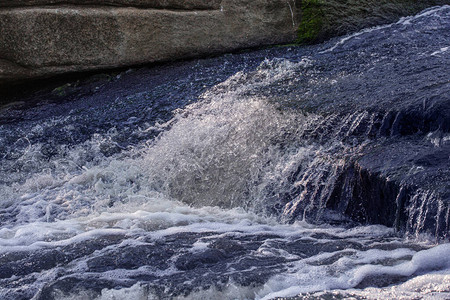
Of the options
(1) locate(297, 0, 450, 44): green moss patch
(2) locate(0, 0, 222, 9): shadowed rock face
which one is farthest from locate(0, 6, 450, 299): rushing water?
(2) locate(0, 0, 222, 9): shadowed rock face

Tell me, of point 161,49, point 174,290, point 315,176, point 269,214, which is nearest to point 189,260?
point 174,290

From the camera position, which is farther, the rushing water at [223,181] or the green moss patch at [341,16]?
the green moss patch at [341,16]

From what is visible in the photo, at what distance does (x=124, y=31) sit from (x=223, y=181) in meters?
2.99

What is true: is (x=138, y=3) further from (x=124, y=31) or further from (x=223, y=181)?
(x=223, y=181)

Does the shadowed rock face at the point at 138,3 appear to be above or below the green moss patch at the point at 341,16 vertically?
above

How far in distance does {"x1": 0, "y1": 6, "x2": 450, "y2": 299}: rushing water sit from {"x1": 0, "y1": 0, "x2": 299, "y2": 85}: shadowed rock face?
11.3 inches

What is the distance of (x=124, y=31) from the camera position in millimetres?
6434

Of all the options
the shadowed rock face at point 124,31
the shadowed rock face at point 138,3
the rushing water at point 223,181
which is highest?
the shadowed rock face at point 138,3

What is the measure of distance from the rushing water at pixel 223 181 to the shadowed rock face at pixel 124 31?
0.29m

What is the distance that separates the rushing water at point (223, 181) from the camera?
2.73 metres

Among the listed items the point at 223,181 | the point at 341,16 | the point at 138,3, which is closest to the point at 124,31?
the point at 138,3

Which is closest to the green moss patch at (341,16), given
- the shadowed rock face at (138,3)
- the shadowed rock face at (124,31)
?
the shadowed rock face at (124,31)

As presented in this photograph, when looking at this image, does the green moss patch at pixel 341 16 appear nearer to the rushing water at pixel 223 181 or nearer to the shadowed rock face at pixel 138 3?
the rushing water at pixel 223 181

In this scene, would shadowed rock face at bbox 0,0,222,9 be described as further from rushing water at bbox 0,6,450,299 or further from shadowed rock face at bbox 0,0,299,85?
rushing water at bbox 0,6,450,299
